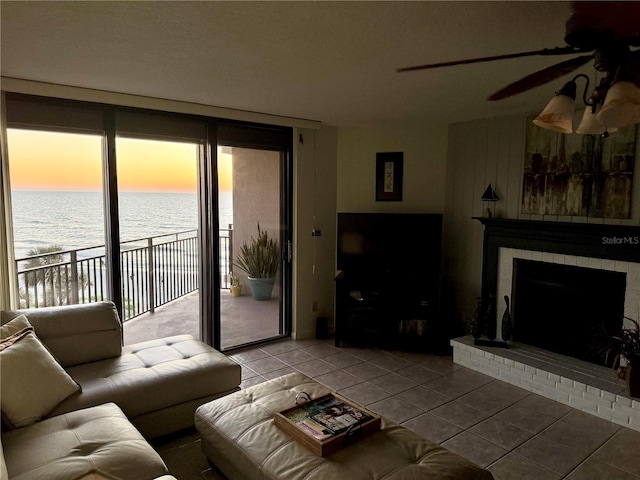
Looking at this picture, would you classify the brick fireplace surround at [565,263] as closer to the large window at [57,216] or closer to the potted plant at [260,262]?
the potted plant at [260,262]

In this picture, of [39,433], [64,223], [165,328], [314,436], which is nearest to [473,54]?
[314,436]

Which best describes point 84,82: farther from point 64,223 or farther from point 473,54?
point 473,54

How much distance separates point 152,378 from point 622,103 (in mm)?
2801

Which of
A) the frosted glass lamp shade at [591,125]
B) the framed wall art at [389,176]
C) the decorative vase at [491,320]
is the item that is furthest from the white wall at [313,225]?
the frosted glass lamp shade at [591,125]

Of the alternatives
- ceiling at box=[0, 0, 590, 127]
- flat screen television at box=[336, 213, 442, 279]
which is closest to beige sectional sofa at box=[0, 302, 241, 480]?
ceiling at box=[0, 0, 590, 127]

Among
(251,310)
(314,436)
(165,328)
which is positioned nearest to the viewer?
(314,436)

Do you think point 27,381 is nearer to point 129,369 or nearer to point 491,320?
point 129,369

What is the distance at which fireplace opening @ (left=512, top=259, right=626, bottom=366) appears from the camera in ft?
11.8

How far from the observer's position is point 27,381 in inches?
90.0

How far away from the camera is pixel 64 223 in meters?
3.54

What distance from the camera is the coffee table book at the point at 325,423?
2016mm

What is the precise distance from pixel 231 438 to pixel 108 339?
1.41m

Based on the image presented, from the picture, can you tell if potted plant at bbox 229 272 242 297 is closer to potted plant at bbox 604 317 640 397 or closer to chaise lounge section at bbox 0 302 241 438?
chaise lounge section at bbox 0 302 241 438

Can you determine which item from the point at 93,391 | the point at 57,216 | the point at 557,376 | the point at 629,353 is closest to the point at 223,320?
the point at 57,216
